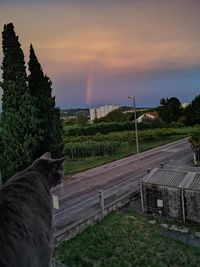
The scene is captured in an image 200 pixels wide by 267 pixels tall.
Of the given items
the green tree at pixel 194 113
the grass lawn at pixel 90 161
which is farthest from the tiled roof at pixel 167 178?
the green tree at pixel 194 113

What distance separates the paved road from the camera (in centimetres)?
2279

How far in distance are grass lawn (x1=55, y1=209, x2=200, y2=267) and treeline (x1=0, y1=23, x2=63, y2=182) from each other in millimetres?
10889

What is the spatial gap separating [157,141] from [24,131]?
105 feet

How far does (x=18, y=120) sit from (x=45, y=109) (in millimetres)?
3172

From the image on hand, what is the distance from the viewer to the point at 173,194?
63.5 ft

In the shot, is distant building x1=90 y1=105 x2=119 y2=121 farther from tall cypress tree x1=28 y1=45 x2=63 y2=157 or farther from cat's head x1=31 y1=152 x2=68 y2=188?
cat's head x1=31 y1=152 x2=68 y2=188

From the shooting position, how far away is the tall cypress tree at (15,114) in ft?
87.3

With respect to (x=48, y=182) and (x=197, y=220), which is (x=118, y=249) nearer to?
(x=197, y=220)

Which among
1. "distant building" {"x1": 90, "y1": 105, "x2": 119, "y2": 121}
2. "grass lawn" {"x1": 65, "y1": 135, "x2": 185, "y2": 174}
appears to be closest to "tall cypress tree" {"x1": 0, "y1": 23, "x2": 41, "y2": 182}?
"grass lawn" {"x1": 65, "y1": 135, "x2": 185, "y2": 174}

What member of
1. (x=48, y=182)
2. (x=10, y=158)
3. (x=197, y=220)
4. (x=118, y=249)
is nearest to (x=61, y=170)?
(x=48, y=182)

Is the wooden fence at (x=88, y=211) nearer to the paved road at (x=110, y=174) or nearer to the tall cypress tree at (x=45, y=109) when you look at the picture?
the paved road at (x=110, y=174)

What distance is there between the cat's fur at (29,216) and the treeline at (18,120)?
2460 centimetres

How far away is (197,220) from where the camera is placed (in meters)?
18.5

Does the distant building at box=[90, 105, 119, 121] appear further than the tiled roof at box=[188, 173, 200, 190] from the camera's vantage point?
Yes
